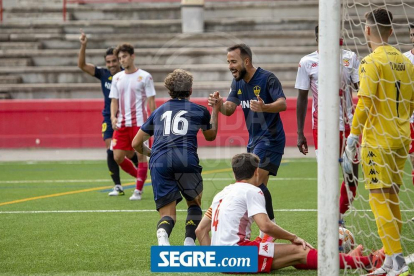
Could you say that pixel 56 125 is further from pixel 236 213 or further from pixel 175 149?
pixel 236 213

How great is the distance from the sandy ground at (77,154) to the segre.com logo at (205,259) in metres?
10.5

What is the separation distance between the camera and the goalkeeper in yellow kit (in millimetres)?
5574

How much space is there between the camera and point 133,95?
11.0 meters

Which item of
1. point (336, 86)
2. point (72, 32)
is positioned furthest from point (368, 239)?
point (72, 32)

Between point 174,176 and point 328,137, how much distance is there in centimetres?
196

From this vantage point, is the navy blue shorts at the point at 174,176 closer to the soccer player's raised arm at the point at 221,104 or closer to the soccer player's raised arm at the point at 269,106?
the soccer player's raised arm at the point at 221,104

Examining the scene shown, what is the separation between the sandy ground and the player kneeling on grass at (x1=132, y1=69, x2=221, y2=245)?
9.58 metres

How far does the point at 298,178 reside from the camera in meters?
→ 12.6

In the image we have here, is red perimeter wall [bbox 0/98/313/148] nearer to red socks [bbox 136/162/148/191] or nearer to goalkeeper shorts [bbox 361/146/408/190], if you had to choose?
red socks [bbox 136/162/148/191]

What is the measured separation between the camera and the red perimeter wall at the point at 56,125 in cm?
1814

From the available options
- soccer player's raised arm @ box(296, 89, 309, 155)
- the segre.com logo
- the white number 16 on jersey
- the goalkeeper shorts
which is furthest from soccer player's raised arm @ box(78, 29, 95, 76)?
the goalkeeper shorts

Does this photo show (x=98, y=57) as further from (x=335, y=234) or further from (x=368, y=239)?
(x=335, y=234)

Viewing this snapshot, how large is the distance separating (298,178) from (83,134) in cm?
747

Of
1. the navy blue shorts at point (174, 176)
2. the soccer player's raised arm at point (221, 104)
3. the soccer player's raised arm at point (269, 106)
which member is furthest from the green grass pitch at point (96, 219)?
the soccer player's raised arm at point (221, 104)
